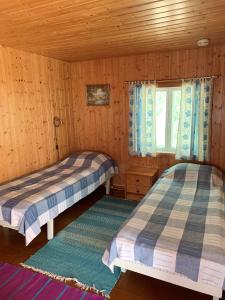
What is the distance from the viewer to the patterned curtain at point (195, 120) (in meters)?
3.24

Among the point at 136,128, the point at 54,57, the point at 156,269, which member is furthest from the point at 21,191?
the point at 54,57

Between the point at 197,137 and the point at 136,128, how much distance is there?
95cm

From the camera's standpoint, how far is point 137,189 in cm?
358

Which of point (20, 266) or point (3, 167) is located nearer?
point (20, 266)

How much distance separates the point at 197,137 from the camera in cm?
338

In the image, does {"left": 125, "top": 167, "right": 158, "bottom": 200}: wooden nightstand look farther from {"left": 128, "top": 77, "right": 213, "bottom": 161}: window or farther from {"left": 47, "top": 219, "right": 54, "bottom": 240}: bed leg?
{"left": 47, "top": 219, "right": 54, "bottom": 240}: bed leg

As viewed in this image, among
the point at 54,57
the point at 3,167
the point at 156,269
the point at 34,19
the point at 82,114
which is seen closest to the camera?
the point at 156,269

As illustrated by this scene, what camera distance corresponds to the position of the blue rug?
6.96 feet

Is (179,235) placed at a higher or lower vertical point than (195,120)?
lower

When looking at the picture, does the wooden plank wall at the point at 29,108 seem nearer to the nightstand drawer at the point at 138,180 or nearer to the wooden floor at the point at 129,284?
the wooden floor at the point at 129,284

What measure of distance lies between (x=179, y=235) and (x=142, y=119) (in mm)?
2172

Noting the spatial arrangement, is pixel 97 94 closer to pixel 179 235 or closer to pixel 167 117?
pixel 167 117

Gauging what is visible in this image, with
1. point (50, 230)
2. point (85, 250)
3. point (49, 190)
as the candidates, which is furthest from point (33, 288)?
point (49, 190)

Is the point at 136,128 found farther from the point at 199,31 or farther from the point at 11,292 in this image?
the point at 11,292
